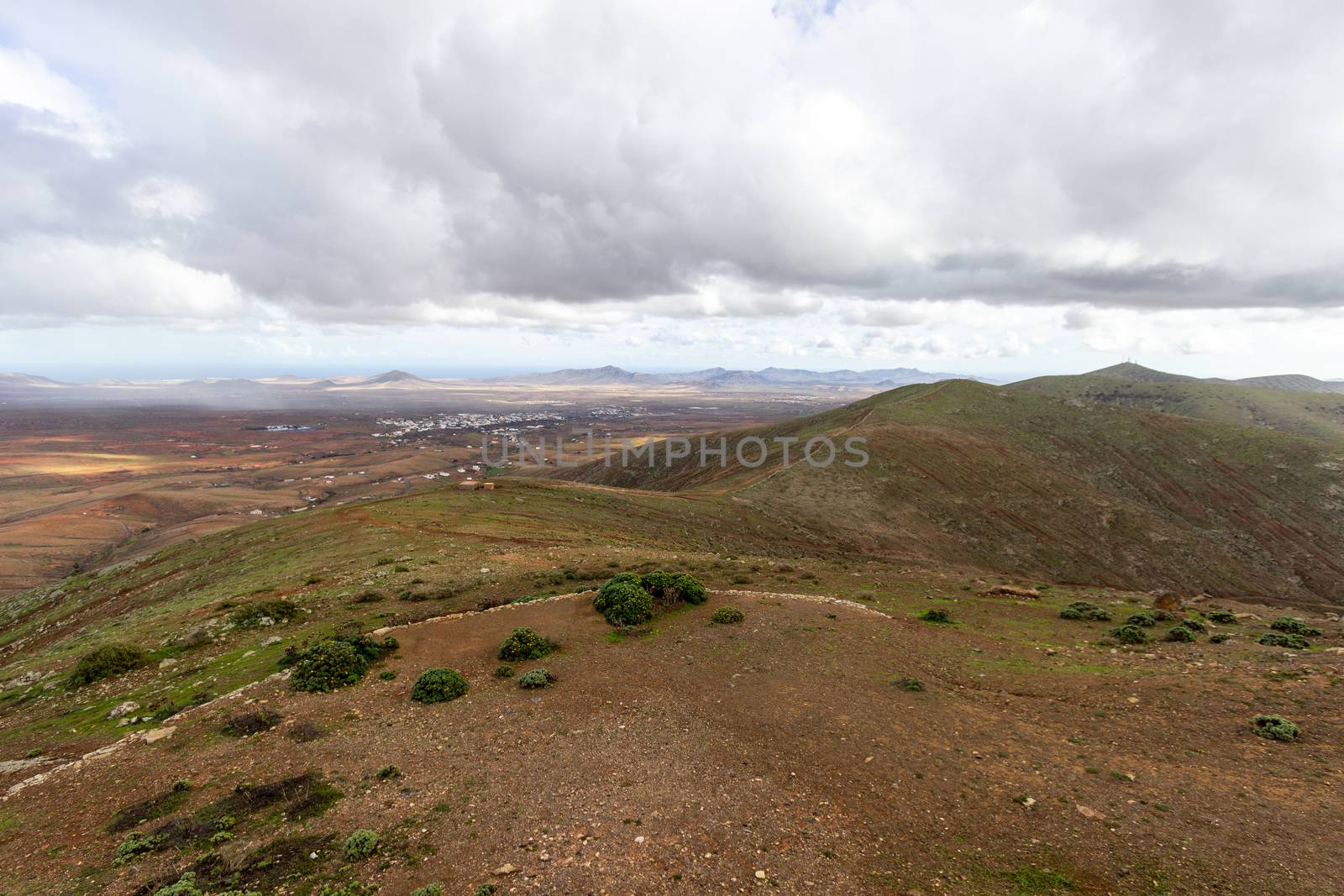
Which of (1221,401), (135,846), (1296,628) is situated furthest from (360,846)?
(1221,401)

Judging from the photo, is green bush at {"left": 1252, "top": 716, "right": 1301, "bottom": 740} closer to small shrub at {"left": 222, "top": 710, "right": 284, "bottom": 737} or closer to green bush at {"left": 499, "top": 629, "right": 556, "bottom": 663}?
green bush at {"left": 499, "top": 629, "right": 556, "bottom": 663}

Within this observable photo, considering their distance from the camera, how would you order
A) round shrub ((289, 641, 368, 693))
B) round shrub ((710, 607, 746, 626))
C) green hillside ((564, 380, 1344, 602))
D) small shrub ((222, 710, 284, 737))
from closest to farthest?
small shrub ((222, 710, 284, 737)) → round shrub ((289, 641, 368, 693)) → round shrub ((710, 607, 746, 626)) → green hillside ((564, 380, 1344, 602))

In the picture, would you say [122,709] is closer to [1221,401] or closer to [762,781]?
[762,781]

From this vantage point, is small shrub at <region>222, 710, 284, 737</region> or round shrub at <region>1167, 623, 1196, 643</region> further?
round shrub at <region>1167, 623, 1196, 643</region>

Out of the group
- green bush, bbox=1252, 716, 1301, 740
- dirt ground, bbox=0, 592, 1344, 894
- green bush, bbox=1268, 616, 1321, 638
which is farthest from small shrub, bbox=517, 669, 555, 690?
green bush, bbox=1268, 616, 1321, 638

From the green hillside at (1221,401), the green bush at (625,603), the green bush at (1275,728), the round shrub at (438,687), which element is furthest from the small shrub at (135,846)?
the green hillside at (1221,401)

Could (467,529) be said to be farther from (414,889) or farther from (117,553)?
(117,553)

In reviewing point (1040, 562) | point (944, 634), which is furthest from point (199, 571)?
point (1040, 562)
